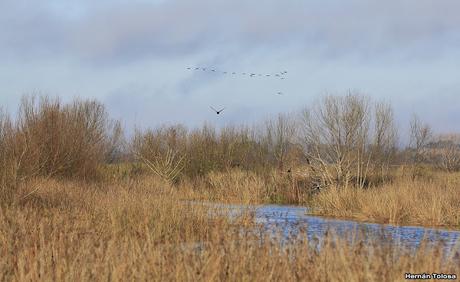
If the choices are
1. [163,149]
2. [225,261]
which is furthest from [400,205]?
[163,149]

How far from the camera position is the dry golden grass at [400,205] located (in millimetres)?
15859

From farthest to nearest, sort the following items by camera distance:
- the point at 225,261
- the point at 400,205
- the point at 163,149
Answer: the point at 163,149 → the point at 400,205 → the point at 225,261

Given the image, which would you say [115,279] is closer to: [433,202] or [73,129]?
[433,202]

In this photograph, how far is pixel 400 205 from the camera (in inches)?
653

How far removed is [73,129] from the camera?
22297 mm

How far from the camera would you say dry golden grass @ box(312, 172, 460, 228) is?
624 inches

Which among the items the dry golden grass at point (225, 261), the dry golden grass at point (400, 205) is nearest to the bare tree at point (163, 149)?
the dry golden grass at point (400, 205)

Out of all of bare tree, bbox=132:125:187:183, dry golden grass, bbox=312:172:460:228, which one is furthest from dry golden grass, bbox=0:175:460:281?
bare tree, bbox=132:125:187:183

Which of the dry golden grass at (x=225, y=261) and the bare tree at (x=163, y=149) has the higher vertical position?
the bare tree at (x=163, y=149)

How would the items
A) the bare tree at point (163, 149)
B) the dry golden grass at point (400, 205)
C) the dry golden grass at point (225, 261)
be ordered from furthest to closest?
the bare tree at point (163, 149) → the dry golden grass at point (400, 205) → the dry golden grass at point (225, 261)

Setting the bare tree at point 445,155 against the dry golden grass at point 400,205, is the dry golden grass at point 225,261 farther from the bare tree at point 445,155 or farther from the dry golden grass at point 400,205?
the bare tree at point 445,155

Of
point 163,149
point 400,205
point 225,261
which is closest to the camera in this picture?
point 225,261

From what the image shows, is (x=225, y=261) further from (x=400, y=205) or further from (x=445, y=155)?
(x=445, y=155)

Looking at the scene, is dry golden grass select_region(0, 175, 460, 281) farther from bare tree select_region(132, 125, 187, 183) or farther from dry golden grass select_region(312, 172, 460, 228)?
bare tree select_region(132, 125, 187, 183)
